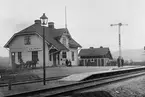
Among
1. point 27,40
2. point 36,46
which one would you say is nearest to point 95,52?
point 36,46

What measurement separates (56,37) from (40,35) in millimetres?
5201

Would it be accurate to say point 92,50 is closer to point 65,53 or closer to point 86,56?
point 86,56

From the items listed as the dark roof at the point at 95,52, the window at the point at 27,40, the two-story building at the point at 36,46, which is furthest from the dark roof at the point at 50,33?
the dark roof at the point at 95,52

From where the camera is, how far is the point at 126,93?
42.6ft

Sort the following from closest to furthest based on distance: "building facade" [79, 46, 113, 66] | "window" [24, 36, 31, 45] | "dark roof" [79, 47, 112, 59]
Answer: "window" [24, 36, 31, 45], "building facade" [79, 46, 113, 66], "dark roof" [79, 47, 112, 59]

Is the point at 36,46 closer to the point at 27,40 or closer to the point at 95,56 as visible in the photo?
the point at 27,40

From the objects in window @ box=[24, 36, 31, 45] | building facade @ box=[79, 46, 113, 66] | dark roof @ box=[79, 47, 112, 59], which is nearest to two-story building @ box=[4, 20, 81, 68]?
window @ box=[24, 36, 31, 45]

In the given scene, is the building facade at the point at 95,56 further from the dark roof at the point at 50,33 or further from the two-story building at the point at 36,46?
the two-story building at the point at 36,46

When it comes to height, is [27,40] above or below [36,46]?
above

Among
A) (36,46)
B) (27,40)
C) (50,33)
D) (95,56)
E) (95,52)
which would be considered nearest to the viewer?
(36,46)

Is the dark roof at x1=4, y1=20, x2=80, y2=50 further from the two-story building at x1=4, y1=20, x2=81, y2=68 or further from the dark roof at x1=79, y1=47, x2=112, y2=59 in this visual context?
the dark roof at x1=79, y1=47, x2=112, y2=59

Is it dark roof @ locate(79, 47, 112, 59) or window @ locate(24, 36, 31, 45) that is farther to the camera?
dark roof @ locate(79, 47, 112, 59)

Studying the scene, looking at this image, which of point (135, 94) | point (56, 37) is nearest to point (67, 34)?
point (56, 37)

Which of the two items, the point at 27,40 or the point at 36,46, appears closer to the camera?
the point at 36,46
